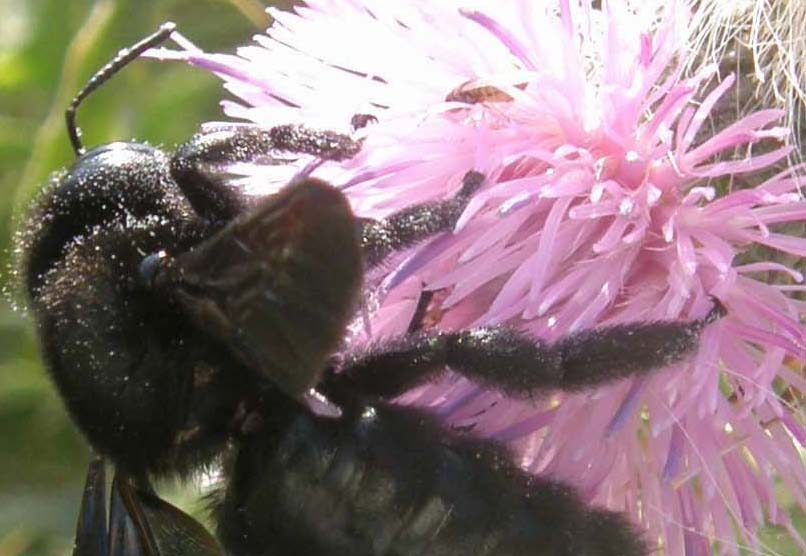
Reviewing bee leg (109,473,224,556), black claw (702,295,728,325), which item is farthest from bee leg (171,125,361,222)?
black claw (702,295,728,325)

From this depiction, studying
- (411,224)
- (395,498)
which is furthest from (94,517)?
(411,224)

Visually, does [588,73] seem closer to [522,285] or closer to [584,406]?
[522,285]

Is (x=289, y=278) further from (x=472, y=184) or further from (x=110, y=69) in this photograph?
(x=110, y=69)

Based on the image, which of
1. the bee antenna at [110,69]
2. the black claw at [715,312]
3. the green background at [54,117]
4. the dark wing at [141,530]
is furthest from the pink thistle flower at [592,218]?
the green background at [54,117]

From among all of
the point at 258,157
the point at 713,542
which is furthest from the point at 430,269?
the point at 713,542

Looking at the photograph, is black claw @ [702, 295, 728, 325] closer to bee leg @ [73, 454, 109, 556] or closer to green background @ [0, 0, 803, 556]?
bee leg @ [73, 454, 109, 556]

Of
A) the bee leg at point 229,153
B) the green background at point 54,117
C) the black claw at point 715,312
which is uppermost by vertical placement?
the bee leg at point 229,153

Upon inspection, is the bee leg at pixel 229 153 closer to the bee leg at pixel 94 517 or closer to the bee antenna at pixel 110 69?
the bee antenna at pixel 110 69
